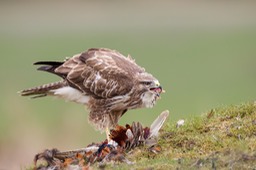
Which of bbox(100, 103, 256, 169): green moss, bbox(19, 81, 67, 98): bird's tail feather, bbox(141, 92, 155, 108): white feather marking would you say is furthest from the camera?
bbox(19, 81, 67, 98): bird's tail feather

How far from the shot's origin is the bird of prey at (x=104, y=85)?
1324cm

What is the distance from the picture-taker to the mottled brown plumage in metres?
13.2

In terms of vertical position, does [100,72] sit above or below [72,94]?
above

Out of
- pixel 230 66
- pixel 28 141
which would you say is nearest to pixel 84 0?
pixel 230 66

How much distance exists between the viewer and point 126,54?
2973 cm

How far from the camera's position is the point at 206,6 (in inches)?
1879

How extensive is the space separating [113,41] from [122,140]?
2216cm

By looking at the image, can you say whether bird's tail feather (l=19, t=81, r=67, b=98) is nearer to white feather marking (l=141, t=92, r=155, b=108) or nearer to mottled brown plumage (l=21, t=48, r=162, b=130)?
mottled brown plumage (l=21, t=48, r=162, b=130)

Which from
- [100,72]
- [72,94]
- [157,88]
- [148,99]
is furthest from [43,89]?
[157,88]

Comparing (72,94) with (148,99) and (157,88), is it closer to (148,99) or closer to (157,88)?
(148,99)

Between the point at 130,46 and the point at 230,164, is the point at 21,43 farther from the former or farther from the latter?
the point at 230,164

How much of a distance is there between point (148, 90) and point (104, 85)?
29.1 inches

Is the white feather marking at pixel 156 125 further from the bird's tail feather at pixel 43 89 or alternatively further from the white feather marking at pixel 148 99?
the bird's tail feather at pixel 43 89

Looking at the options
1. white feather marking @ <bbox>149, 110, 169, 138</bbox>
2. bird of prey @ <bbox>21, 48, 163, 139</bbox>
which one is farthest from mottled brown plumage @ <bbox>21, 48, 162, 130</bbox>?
white feather marking @ <bbox>149, 110, 169, 138</bbox>
